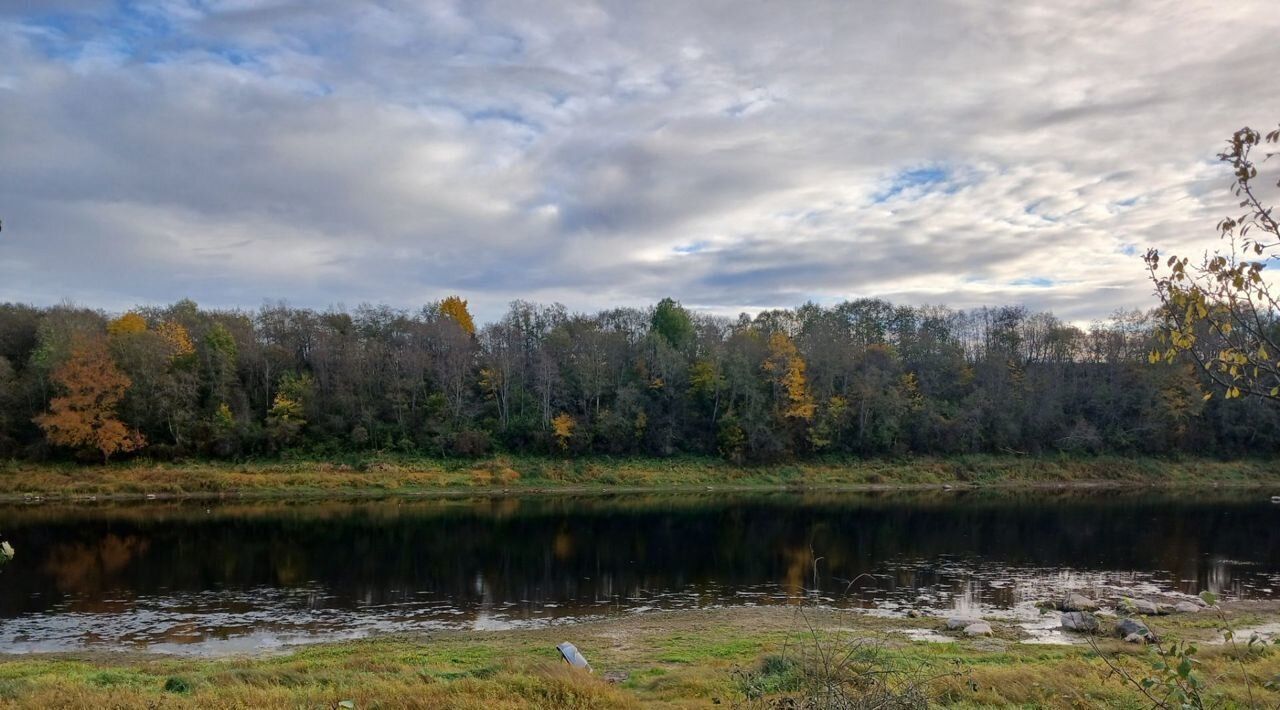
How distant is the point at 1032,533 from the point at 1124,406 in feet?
137

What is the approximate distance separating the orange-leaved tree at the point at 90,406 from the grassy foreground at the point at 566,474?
6.27 feet

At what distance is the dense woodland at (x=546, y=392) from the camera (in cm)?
5559

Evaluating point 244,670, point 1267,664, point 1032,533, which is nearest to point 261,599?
point 244,670

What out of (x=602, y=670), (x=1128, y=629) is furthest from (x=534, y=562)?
(x=1128, y=629)

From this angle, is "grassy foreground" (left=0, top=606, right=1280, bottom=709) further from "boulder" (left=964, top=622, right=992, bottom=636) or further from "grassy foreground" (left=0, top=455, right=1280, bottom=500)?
"grassy foreground" (left=0, top=455, right=1280, bottom=500)

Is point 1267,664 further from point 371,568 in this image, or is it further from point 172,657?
point 371,568

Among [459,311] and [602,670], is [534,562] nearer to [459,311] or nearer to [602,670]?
[602,670]

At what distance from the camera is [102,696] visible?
9617 mm

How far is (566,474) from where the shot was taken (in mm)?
58062

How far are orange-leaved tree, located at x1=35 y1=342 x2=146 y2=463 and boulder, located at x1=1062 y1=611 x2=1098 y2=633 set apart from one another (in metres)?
57.9

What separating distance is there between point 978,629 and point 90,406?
193 ft

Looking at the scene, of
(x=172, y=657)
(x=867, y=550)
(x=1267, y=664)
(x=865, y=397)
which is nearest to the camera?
(x=1267, y=664)

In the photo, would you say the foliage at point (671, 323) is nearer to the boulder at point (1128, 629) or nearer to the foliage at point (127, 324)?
the foliage at point (127, 324)

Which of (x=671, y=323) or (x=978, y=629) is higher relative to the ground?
(x=671, y=323)
